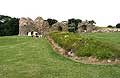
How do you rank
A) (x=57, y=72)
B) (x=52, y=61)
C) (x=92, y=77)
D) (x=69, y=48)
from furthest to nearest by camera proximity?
(x=69, y=48) → (x=52, y=61) → (x=57, y=72) → (x=92, y=77)

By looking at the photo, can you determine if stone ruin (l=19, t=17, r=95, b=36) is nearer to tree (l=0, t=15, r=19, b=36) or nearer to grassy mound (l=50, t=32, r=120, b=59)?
tree (l=0, t=15, r=19, b=36)

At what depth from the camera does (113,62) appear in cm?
1602

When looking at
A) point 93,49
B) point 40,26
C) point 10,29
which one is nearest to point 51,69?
point 93,49

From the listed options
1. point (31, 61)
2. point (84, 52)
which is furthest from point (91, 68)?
point (31, 61)

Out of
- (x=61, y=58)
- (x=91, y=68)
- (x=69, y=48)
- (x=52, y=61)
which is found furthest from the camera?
(x=69, y=48)

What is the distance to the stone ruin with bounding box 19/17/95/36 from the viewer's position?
56.0 m

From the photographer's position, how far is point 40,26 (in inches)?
2247

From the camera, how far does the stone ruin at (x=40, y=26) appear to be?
55969 mm

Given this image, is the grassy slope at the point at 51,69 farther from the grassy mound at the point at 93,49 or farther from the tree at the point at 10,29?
the tree at the point at 10,29

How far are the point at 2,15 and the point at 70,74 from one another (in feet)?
247

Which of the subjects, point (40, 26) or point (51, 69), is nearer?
point (51, 69)

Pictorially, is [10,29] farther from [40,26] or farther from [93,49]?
[93,49]

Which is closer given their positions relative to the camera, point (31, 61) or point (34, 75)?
point (34, 75)

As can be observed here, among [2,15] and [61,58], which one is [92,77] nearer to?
[61,58]
